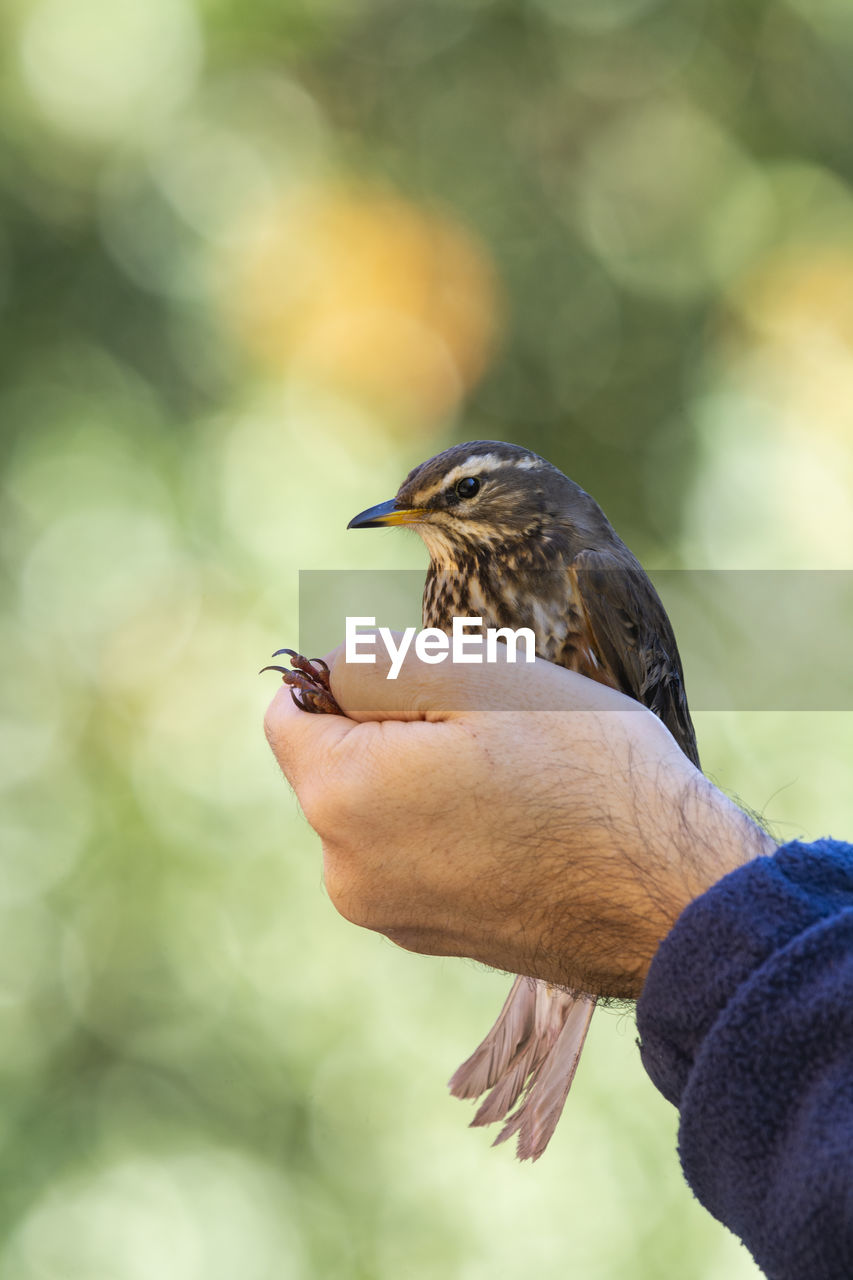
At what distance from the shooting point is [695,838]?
1.52m

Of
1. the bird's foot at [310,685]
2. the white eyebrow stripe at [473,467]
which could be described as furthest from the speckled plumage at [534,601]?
the bird's foot at [310,685]

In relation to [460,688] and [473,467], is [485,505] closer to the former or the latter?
[473,467]

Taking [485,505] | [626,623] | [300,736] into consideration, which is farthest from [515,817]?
[485,505]

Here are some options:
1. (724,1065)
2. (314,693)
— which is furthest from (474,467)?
(724,1065)

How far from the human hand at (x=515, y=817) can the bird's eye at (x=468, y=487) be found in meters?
0.74

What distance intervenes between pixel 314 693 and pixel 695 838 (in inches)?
26.1

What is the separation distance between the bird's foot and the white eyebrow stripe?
628mm

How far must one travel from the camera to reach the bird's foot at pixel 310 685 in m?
1.89

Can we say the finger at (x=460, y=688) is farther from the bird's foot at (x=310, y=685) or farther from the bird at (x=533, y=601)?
the bird at (x=533, y=601)

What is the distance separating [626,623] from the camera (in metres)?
2.27

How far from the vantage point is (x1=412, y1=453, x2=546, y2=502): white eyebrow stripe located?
2.43 metres

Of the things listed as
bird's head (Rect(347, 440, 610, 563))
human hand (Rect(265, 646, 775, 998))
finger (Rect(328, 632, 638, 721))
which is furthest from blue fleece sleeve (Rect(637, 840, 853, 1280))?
bird's head (Rect(347, 440, 610, 563))

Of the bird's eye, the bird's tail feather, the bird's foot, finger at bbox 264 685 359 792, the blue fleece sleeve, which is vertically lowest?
the bird's tail feather

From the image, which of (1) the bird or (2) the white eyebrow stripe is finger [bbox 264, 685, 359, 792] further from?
(2) the white eyebrow stripe
